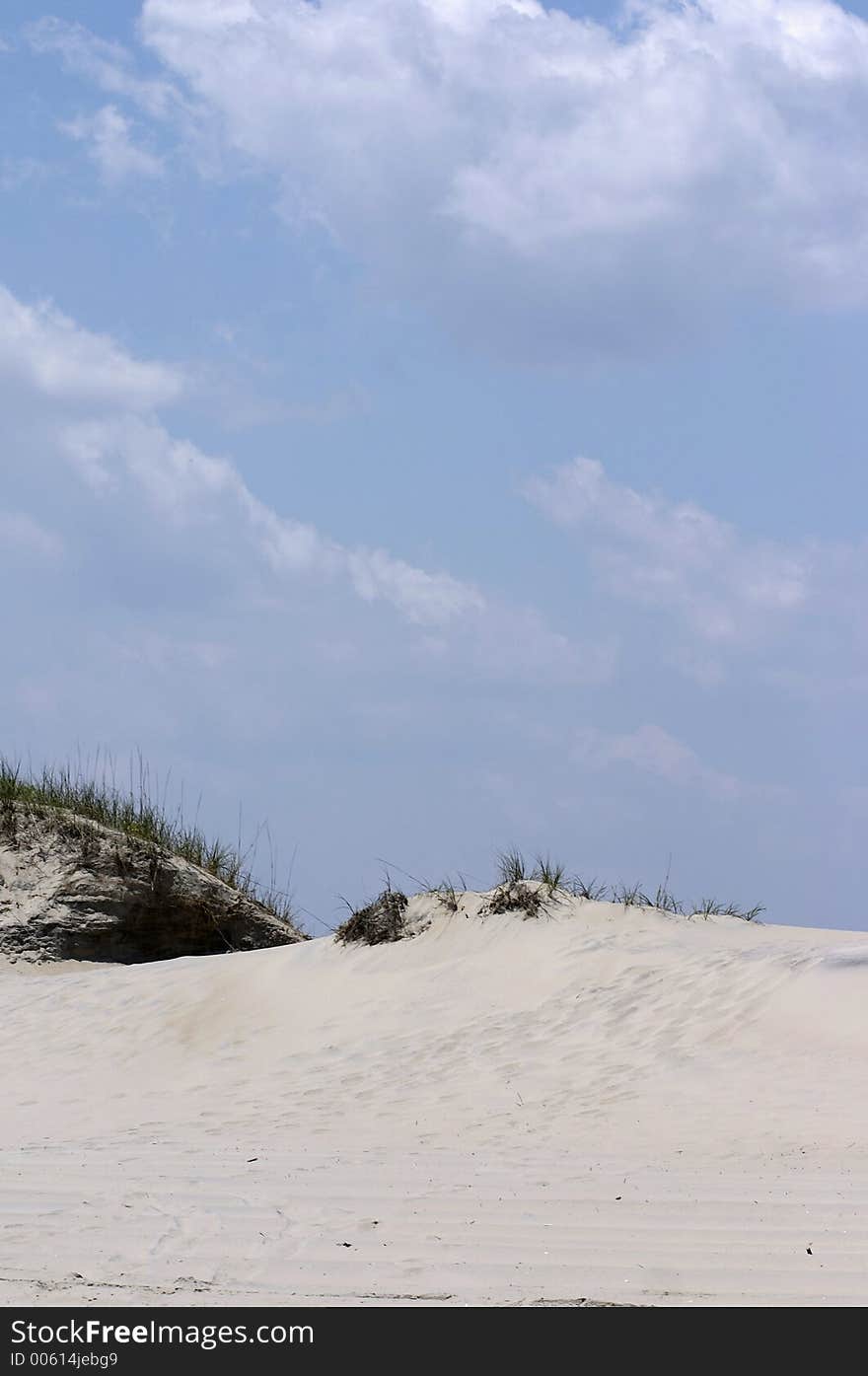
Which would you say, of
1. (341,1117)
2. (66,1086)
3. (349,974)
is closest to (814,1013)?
(341,1117)

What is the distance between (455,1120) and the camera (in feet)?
27.5

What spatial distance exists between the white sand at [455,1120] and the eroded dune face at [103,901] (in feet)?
1.79

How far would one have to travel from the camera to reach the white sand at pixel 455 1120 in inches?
182

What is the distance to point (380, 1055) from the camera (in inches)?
399

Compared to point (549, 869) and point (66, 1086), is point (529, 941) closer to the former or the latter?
point (549, 869)
